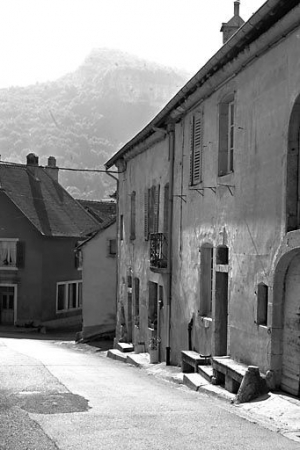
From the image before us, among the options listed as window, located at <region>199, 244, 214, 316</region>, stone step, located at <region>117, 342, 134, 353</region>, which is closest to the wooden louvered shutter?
stone step, located at <region>117, 342, 134, 353</region>

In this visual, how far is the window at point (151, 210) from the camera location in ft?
62.3

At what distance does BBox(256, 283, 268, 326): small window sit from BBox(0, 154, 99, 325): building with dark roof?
25239mm

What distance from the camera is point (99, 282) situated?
2962cm

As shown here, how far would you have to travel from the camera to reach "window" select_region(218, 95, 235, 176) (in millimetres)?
13070

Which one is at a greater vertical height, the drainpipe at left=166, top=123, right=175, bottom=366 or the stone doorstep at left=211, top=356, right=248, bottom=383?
the drainpipe at left=166, top=123, right=175, bottom=366

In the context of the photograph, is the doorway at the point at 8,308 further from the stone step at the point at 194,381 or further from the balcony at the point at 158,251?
the stone step at the point at 194,381

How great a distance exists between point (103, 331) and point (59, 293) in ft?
28.6

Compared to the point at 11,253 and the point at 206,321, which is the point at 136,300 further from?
the point at 11,253

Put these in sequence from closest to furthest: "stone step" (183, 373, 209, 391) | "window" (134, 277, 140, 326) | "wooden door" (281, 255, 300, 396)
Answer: "wooden door" (281, 255, 300, 396)
"stone step" (183, 373, 209, 391)
"window" (134, 277, 140, 326)

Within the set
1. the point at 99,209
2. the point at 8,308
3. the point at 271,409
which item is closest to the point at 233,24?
the point at 271,409

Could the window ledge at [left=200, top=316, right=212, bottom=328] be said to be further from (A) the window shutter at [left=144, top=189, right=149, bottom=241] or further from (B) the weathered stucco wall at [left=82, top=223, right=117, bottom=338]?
(B) the weathered stucco wall at [left=82, top=223, right=117, bottom=338]

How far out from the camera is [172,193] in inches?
658

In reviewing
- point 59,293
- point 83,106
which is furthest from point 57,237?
point 83,106

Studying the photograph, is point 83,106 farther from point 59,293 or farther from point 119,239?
point 119,239
